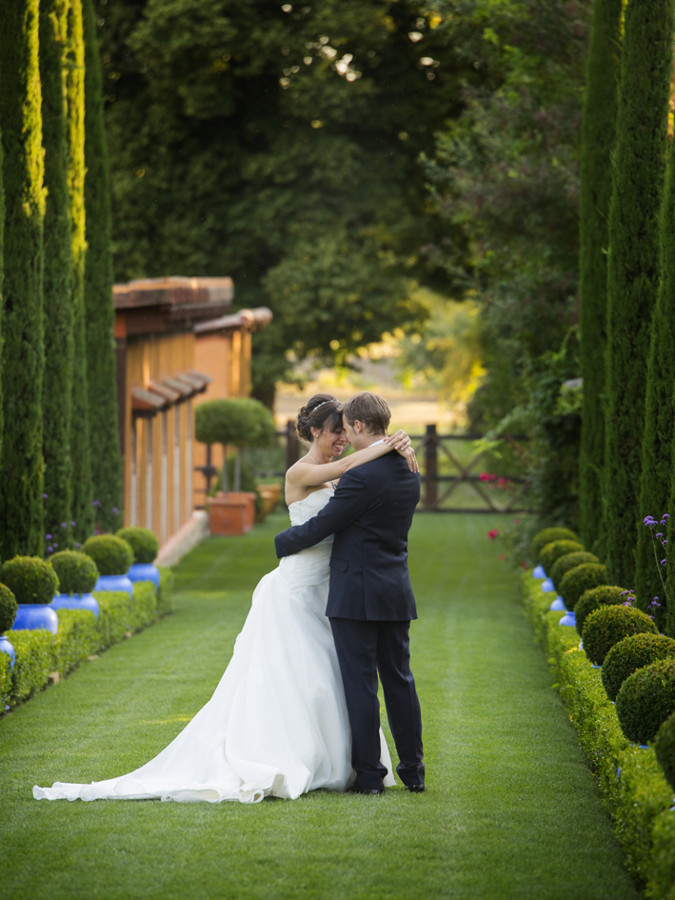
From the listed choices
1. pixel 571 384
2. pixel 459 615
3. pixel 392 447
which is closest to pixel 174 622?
pixel 459 615

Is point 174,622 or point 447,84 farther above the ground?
point 447,84

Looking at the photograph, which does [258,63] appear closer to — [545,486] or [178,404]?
[178,404]

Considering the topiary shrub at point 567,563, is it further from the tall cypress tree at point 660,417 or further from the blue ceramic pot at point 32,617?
the blue ceramic pot at point 32,617

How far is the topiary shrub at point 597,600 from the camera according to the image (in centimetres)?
743

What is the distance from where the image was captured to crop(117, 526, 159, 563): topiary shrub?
1205 cm

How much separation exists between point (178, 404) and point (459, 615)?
333 inches

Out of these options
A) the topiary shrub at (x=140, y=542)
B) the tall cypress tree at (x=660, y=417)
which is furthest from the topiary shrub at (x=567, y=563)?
the topiary shrub at (x=140, y=542)

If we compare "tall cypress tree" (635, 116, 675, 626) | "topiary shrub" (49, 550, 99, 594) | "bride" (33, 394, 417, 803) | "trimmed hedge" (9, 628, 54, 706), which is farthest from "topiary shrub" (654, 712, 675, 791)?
"topiary shrub" (49, 550, 99, 594)

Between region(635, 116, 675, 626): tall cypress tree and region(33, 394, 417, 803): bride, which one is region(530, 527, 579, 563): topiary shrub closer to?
region(635, 116, 675, 626): tall cypress tree

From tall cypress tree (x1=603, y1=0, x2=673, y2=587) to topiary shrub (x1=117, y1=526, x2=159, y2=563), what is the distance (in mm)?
5109

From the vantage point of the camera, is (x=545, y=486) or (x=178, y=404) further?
(x=178, y=404)

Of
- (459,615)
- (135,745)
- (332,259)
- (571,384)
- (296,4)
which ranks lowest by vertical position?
(459,615)

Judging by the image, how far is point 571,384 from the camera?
44.4ft

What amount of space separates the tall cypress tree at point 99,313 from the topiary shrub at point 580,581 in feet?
18.8
